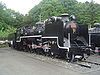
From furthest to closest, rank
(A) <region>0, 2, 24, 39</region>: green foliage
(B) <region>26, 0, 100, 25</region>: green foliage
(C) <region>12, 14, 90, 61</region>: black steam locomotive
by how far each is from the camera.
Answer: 1. (A) <region>0, 2, 24, 39</region>: green foliage
2. (B) <region>26, 0, 100, 25</region>: green foliage
3. (C) <region>12, 14, 90, 61</region>: black steam locomotive

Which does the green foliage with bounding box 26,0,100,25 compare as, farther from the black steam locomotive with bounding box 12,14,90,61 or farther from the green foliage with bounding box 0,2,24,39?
the black steam locomotive with bounding box 12,14,90,61

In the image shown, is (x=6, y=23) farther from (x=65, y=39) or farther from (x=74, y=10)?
(x=65, y=39)

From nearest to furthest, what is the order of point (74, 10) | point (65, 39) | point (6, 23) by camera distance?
1. point (65, 39)
2. point (6, 23)
3. point (74, 10)

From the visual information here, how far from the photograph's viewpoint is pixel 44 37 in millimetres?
15938

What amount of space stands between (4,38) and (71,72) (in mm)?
24104

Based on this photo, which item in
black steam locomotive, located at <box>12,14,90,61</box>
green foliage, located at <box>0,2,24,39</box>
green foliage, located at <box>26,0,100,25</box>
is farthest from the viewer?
green foliage, located at <box>0,2,24,39</box>

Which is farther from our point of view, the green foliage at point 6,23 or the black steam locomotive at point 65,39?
the green foliage at point 6,23

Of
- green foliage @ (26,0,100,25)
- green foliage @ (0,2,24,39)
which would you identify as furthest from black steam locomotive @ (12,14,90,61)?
green foliage @ (0,2,24,39)

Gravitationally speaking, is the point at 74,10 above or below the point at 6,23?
above

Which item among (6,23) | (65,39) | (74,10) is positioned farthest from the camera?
(74,10)

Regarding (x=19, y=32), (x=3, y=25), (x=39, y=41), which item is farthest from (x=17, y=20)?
(x=39, y=41)

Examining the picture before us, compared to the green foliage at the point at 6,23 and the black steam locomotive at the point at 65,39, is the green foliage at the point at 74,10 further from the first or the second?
the black steam locomotive at the point at 65,39

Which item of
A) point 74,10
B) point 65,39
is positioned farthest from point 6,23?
point 65,39

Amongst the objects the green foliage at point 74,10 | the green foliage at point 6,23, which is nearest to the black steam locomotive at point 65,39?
Result: the green foliage at point 74,10
